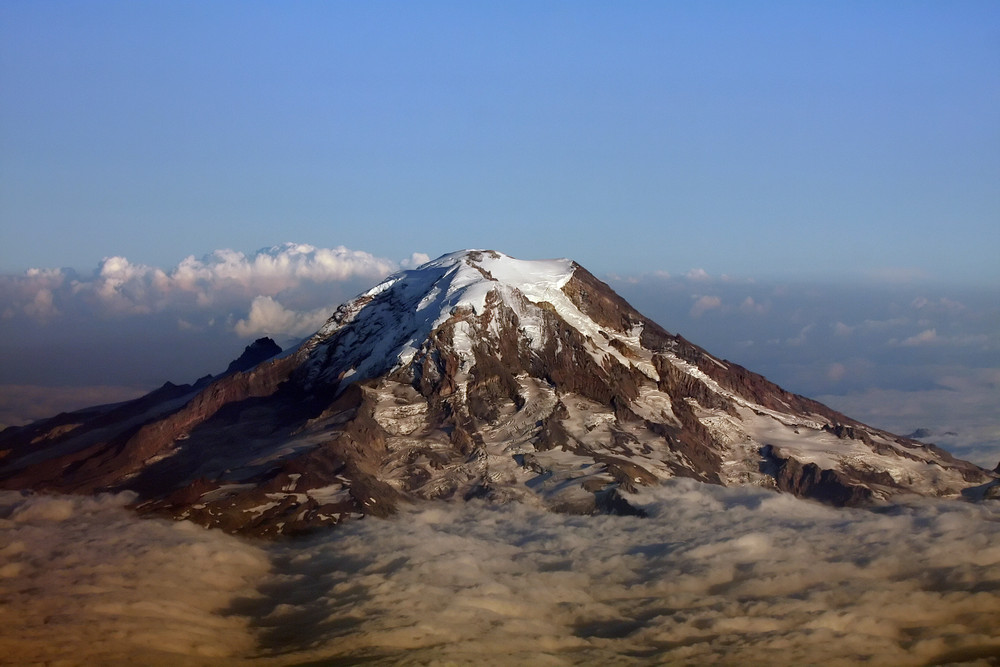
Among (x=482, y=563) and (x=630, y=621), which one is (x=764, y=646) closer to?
(x=630, y=621)

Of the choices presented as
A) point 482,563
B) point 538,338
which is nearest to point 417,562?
point 482,563

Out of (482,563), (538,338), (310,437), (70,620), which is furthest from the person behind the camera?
(538,338)

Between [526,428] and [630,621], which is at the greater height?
[526,428]

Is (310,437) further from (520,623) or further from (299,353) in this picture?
(520,623)

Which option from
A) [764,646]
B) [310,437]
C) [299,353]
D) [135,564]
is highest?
[299,353]

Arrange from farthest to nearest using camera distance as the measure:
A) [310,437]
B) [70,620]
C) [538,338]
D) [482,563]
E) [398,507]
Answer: [538,338]
[310,437]
[398,507]
[482,563]
[70,620]

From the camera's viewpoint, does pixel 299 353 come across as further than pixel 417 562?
Yes
